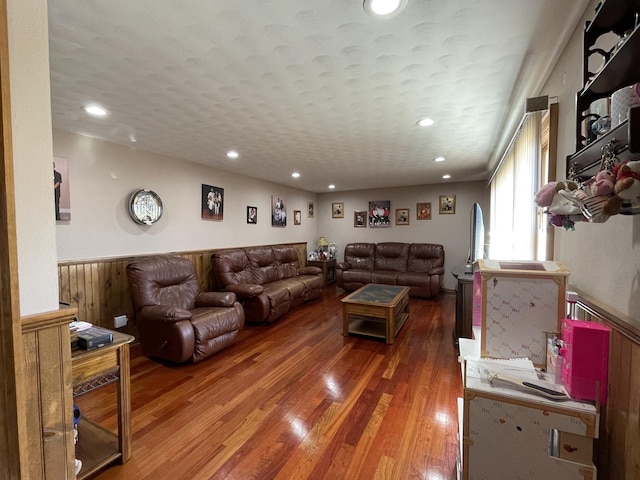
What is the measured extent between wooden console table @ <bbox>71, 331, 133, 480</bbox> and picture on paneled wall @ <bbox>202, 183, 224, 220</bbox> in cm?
271

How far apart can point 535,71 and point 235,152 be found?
2.90m

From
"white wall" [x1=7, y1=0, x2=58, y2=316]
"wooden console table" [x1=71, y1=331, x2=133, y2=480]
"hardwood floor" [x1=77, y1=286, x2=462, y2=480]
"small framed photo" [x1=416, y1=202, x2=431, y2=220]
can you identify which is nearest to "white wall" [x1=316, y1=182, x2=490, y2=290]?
"small framed photo" [x1=416, y1=202, x2=431, y2=220]

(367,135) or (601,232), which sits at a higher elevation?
(367,135)

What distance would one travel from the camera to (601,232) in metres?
1.04

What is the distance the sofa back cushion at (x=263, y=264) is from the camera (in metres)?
4.46

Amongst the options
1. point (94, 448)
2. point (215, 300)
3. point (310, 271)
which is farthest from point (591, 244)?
point (310, 271)

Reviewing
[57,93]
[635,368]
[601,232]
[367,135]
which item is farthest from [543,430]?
[57,93]

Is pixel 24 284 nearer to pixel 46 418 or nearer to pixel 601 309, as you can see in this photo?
pixel 46 418

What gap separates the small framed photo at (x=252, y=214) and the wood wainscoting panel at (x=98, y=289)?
193 cm

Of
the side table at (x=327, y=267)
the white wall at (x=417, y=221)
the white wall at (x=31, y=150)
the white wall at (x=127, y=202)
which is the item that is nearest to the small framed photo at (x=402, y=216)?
the white wall at (x=417, y=221)

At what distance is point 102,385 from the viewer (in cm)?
142

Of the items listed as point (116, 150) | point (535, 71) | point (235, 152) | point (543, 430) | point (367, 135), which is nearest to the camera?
point (543, 430)

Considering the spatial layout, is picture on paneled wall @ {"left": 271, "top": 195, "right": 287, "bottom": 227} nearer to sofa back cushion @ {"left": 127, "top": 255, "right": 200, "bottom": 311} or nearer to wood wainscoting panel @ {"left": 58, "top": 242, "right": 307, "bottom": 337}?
sofa back cushion @ {"left": 127, "top": 255, "right": 200, "bottom": 311}

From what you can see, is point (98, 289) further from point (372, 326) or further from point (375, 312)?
point (372, 326)
